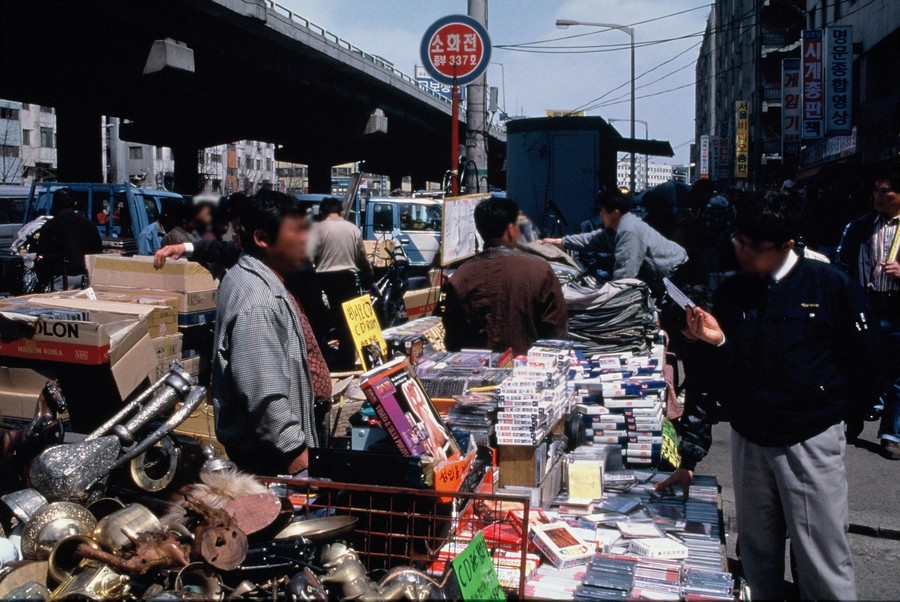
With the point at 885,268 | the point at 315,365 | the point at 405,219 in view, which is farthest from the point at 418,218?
the point at 315,365

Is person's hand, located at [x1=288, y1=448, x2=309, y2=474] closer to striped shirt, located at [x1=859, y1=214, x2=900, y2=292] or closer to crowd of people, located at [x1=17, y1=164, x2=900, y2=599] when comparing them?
crowd of people, located at [x1=17, y1=164, x2=900, y2=599]

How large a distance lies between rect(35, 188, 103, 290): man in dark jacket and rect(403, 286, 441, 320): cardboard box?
5.00 meters

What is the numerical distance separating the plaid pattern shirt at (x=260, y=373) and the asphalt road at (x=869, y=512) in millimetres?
2472

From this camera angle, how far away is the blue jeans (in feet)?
19.9

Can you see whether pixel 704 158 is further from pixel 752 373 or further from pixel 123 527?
pixel 123 527

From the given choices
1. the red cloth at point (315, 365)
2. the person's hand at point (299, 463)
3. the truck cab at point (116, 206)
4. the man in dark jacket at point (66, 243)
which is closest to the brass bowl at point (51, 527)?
the person's hand at point (299, 463)

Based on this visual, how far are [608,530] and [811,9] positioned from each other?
104 ft

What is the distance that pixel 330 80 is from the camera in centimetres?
2512

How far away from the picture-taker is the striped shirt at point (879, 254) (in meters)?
5.94

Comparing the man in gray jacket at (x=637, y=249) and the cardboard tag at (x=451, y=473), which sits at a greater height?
the man in gray jacket at (x=637, y=249)

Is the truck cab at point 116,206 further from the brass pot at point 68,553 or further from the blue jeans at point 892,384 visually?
the brass pot at point 68,553

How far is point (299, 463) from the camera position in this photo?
3.05 metres

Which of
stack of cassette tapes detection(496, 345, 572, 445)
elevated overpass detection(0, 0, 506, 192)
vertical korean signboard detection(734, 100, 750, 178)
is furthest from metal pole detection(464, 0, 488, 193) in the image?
vertical korean signboard detection(734, 100, 750, 178)

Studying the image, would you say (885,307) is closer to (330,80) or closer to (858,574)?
(858,574)
